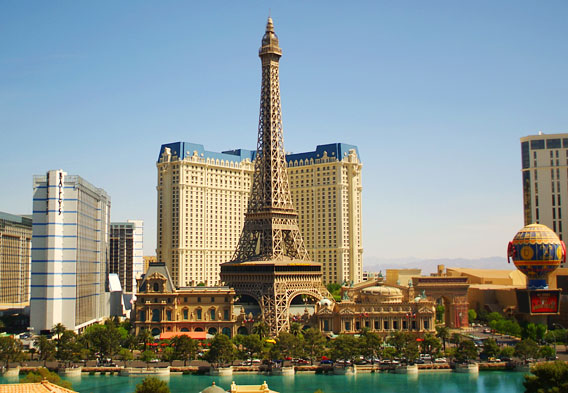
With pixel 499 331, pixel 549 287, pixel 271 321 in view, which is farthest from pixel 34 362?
pixel 549 287

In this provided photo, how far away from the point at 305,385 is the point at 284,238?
53.7 meters

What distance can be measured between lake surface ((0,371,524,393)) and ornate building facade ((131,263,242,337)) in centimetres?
2970

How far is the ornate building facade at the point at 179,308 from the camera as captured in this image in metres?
141

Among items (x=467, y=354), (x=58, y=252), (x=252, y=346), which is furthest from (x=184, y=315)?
(x=467, y=354)

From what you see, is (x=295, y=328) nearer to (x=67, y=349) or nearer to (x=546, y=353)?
(x=67, y=349)

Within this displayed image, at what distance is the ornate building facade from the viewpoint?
141 m

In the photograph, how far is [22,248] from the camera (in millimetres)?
189375

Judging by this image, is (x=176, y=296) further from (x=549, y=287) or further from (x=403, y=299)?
(x=549, y=287)

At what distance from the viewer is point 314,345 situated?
123500 millimetres

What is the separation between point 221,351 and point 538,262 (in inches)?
2973

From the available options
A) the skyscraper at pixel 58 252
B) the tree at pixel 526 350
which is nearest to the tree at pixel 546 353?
the tree at pixel 526 350

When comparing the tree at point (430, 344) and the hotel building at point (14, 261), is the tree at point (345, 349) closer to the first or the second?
the tree at point (430, 344)

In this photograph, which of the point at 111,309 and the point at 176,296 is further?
the point at 111,309

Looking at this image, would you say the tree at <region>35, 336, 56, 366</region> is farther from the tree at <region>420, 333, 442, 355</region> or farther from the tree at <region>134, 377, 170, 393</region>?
the tree at <region>420, 333, 442, 355</region>
